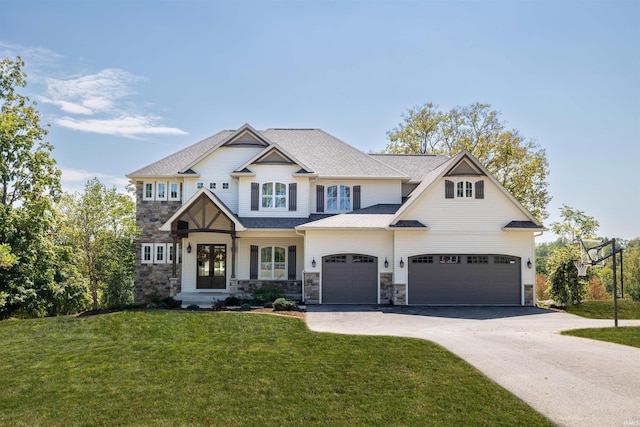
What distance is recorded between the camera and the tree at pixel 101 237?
80.4ft

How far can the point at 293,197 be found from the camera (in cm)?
2167

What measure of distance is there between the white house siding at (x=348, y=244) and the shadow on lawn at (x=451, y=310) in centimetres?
179

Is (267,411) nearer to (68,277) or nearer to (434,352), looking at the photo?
(434,352)

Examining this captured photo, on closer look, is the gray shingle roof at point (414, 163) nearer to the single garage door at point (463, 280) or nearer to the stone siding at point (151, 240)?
the single garage door at point (463, 280)

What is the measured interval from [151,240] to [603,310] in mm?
20809

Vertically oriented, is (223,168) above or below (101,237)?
above

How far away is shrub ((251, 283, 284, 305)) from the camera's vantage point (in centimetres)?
1869

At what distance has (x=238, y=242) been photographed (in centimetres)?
2122

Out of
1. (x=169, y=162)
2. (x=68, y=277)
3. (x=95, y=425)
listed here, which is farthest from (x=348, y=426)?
(x=169, y=162)

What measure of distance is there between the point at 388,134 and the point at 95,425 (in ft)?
113

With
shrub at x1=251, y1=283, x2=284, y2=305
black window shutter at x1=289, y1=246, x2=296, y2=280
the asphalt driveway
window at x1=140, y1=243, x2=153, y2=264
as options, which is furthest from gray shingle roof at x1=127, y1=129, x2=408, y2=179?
the asphalt driveway

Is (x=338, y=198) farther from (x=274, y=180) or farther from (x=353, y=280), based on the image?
(x=353, y=280)

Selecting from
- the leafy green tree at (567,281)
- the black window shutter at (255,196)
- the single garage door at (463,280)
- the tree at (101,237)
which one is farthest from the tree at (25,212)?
the leafy green tree at (567,281)

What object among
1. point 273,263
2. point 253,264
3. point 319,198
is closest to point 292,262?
point 273,263
